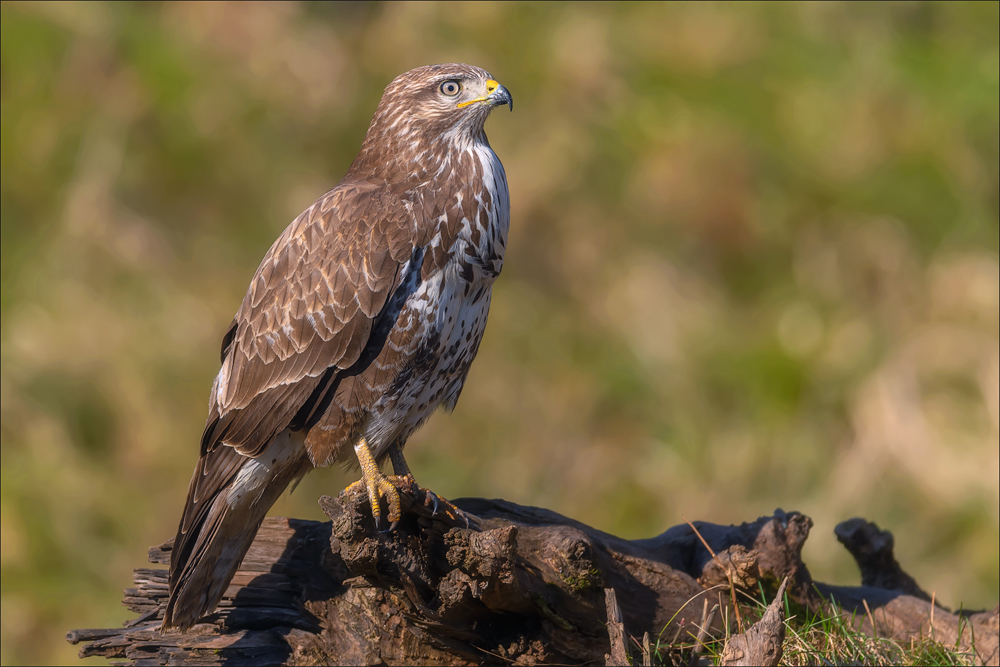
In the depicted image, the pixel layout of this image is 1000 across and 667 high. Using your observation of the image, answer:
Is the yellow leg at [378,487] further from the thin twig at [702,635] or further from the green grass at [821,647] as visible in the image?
the thin twig at [702,635]

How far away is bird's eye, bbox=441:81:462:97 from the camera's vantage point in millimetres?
4027

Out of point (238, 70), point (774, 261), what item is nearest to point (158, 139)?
point (238, 70)

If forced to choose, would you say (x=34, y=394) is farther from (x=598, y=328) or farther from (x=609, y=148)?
(x=609, y=148)

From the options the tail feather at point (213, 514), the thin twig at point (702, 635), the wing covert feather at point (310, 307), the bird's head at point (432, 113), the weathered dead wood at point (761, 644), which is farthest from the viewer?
the bird's head at point (432, 113)

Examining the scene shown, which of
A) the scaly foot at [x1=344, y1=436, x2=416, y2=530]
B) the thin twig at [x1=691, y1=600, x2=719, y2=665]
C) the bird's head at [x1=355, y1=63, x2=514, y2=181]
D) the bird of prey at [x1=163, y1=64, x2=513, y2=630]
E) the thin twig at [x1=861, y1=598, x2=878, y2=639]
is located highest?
the bird's head at [x1=355, y1=63, x2=514, y2=181]

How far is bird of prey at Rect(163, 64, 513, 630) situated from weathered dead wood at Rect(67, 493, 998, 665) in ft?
0.73

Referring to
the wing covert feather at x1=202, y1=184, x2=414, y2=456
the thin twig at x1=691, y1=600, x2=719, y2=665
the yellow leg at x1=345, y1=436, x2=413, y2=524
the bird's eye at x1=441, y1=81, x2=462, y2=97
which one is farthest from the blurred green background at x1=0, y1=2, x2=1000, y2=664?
the bird's eye at x1=441, y1=81, x2=462, y2=97

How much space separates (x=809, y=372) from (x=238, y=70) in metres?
7.64

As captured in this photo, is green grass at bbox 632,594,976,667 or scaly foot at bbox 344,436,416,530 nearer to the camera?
scaly foot at bbox 344,436,416,530

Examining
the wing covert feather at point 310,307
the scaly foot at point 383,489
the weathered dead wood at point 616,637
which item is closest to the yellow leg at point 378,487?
the scaly foot at point 383,489

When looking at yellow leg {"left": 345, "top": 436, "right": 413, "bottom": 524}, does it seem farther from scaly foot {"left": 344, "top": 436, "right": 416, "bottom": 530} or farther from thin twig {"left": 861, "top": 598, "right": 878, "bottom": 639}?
thin twig {"left": 861, "top": 598, "right": 878, "bottom": 639}

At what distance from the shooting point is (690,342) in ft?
31.8

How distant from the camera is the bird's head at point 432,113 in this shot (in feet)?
13.1

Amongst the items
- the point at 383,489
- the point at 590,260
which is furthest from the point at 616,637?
the point at 590,260
